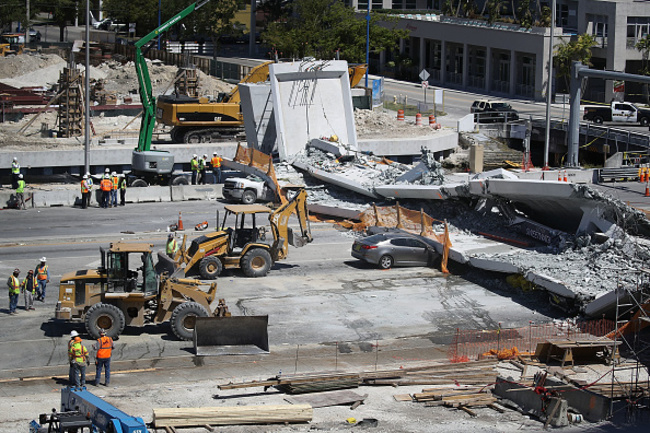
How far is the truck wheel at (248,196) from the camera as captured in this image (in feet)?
131

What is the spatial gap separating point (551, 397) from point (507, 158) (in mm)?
38830

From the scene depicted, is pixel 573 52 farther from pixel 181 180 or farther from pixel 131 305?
pixel 131 305

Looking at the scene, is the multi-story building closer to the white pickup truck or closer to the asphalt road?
the white pickup truck

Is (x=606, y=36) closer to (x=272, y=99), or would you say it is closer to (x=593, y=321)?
(x=272, y=99)

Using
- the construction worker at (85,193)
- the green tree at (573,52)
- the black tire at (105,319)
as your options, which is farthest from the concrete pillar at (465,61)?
the black tire at (105,319)

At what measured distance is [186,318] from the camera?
23.1 m

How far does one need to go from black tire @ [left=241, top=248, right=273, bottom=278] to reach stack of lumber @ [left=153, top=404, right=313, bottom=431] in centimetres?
1082

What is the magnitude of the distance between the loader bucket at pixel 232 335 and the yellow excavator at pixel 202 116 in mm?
29071

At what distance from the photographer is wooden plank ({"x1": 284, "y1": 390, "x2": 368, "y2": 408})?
62.7ft

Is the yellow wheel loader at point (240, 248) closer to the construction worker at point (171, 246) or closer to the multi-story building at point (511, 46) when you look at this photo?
the construction worker at point (171, 246)

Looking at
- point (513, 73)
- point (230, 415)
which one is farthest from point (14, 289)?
point (513, 73)

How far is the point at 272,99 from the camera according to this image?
1802 inches

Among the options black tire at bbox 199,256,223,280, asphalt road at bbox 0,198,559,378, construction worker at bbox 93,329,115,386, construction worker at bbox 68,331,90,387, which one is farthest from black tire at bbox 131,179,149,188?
construction worker at bbox 68,331,90,387

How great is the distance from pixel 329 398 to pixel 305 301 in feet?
25.6
